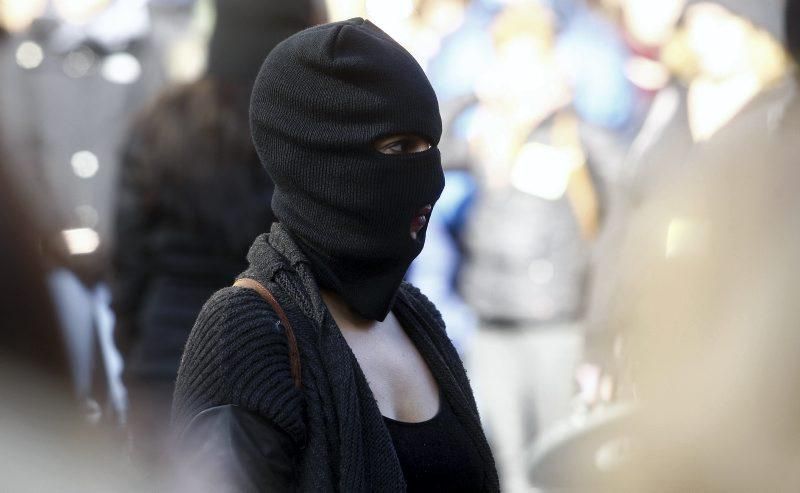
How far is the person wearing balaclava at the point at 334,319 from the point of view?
2193 mm

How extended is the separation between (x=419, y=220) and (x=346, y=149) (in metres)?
0.23

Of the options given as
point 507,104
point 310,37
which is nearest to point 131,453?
point 310,37

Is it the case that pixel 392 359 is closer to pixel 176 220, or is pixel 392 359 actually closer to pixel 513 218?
pixel 176 220

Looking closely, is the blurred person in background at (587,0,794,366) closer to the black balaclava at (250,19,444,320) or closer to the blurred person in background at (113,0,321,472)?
the blurred person in background at (113,0,321,472)

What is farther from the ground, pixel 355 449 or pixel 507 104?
pixel 507 104

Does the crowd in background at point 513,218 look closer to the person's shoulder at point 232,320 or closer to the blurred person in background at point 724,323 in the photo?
the blurred person in background at point 724,323

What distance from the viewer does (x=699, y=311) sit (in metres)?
3.05

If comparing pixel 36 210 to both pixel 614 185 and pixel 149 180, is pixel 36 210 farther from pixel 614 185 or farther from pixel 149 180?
pixel 614 185

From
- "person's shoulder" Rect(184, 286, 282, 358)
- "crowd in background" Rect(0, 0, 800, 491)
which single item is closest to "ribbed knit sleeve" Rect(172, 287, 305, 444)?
"person's shoulder" Rect(184, 286, 282, 358)

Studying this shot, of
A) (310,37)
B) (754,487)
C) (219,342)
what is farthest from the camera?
(754,487)

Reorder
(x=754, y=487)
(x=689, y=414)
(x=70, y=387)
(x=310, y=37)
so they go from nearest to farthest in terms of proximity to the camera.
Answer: (x=70, y=387), (x=310, y=37), (x=754, y=487), (x=689, y=414)

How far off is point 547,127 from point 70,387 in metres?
5.36

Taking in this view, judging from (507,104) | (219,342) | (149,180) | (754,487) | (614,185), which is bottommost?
(754,487)

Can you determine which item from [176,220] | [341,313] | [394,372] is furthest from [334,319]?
[176,220]
